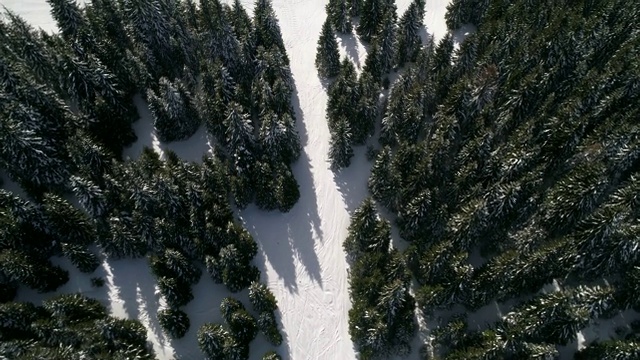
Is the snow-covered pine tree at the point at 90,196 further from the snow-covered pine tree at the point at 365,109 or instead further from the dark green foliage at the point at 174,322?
the snow-covered pine tree at the point at 365,109

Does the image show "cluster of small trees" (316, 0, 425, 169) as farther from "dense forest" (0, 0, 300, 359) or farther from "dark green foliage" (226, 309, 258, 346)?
"dark green foliage" (226, 309, 258, 346)

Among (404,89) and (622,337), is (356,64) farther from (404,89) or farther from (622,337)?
(622,337)

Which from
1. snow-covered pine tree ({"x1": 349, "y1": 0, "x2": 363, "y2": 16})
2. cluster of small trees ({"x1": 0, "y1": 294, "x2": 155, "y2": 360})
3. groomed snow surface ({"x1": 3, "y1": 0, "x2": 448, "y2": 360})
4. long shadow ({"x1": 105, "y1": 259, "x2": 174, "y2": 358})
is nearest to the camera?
cluster of small trees ({"x1": 0, "y1": 294, "x2": 155, "y2": 360})

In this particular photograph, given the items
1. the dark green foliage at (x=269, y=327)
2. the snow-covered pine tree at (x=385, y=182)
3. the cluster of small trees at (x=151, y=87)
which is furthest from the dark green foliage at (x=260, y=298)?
the snow-covered pine tree at (x=385, y=182)

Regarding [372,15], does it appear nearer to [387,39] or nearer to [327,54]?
[387,39]

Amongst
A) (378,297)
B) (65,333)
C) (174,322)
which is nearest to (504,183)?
(378,297)

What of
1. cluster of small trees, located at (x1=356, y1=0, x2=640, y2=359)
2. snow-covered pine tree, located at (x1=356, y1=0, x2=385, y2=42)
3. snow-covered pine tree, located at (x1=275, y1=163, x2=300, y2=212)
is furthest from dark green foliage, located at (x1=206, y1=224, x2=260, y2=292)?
snow-covered pine tree, located at (x1=356, y1=0, x2=385, y2=42)
